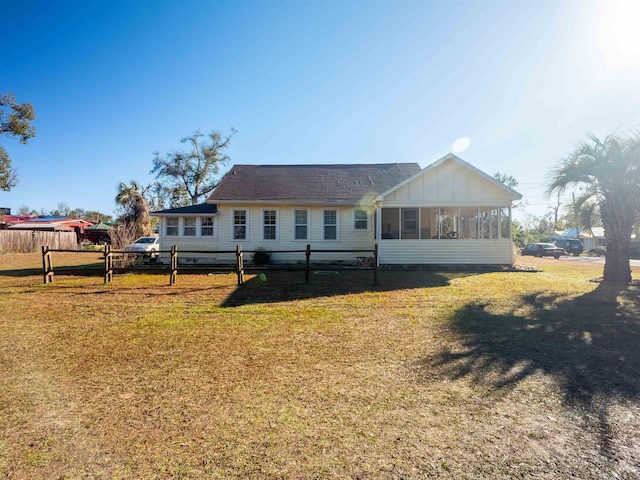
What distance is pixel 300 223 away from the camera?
16922 millimetres

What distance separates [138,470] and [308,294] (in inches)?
274

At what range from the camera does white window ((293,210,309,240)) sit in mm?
16891

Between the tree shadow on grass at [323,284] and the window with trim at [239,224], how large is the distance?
3.51 metres

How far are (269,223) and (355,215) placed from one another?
432 cm

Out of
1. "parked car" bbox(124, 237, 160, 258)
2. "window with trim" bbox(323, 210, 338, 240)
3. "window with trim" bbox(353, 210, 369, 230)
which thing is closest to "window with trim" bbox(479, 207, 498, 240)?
"window with trim" bbox(353, 210, 369, 230)

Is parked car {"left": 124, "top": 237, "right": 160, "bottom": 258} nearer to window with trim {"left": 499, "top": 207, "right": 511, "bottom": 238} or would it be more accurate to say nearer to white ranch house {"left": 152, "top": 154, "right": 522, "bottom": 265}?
A: white ranch house {"left": 152, "top": 154, "right": 522, "bottom": 265}

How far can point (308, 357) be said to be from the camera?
464 centimetres

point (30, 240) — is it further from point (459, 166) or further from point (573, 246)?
point (573, 246)

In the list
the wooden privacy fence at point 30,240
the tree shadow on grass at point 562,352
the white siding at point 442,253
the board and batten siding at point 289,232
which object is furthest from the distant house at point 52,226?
the tree shadow on grass at point 562,352

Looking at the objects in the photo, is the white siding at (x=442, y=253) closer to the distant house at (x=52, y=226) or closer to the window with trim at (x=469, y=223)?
the window with trim at (x=469, y=223)

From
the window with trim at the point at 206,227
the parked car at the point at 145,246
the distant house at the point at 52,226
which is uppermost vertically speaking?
the distant house at the point at 52,226

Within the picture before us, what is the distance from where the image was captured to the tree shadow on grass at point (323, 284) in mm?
8977

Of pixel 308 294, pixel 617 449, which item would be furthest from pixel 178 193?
pixel 617 449

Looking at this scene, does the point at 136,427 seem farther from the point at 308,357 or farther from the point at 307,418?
the point at 308,357
